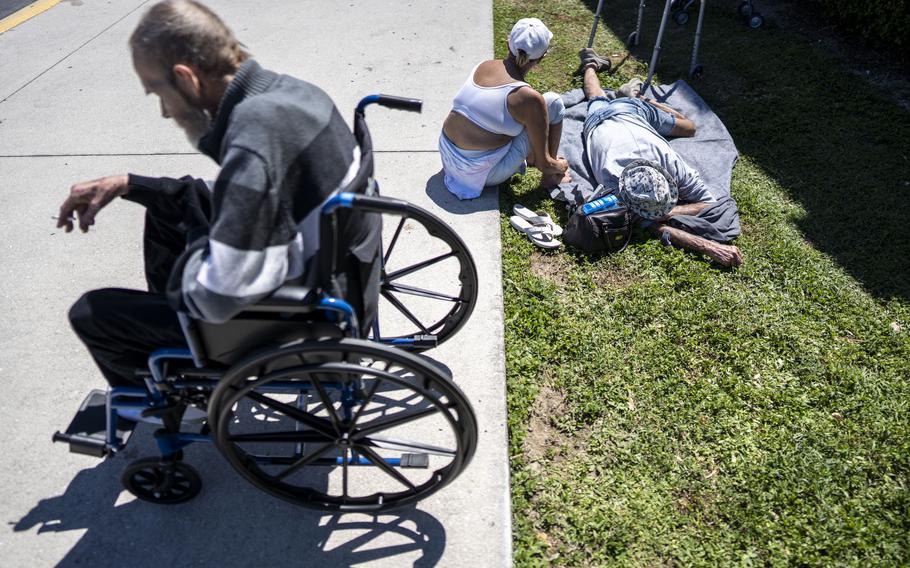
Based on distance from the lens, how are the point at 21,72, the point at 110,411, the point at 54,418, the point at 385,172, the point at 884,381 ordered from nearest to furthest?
the point at 110,411, the point at 54,418, the point at 884,381, the point at 385,172, the point at 21,72

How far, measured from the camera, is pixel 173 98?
163 cm

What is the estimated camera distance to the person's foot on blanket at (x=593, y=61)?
16.6ft

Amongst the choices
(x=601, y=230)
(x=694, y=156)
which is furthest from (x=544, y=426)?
(x=694, y=156)

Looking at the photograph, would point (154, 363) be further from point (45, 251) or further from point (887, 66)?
point (887, 66)

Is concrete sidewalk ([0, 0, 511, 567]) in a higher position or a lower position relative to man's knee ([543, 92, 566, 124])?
lower

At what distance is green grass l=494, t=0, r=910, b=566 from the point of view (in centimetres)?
221

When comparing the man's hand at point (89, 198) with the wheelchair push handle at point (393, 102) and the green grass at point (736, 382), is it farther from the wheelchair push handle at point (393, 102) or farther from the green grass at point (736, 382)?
the green grass at point (736, 382)

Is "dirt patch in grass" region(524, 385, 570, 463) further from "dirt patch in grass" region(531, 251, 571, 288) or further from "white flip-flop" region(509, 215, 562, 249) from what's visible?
"white flip-flop" region(509, 215, 562, 249)

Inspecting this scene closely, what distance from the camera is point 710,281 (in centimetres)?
325

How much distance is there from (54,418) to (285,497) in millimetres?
1192

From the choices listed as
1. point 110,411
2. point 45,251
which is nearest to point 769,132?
point 110,411

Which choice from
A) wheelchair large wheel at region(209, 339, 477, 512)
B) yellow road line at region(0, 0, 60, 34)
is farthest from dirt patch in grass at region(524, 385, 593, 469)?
yellow road line at region(0, 0, 60, 34)

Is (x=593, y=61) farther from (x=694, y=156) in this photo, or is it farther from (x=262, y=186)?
(x=262, y=186)

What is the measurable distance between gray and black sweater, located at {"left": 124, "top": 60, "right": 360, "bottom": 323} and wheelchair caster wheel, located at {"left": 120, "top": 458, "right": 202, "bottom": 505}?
A: 813 millimetres
